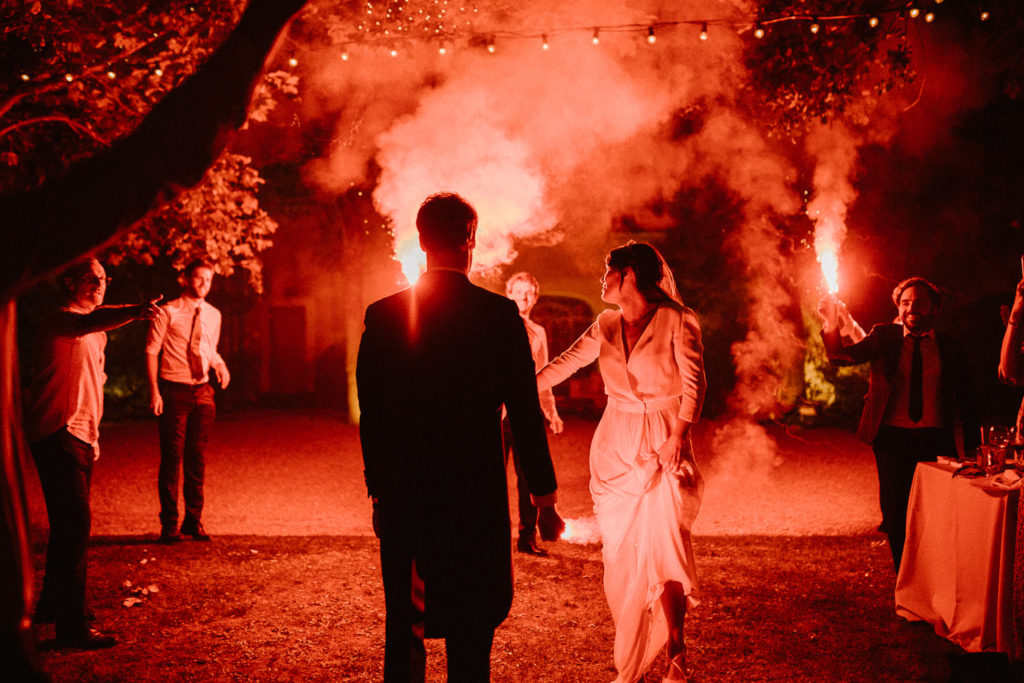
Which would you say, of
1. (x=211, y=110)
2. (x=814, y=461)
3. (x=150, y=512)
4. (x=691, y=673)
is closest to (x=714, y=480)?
(x=814, y=461)

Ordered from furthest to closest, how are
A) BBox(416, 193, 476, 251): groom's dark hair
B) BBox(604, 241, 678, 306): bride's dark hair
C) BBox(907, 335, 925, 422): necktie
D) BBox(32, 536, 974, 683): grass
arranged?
BBox(907, 335, 925, 422): necktie, BBox(32, 536, 974, 683): grass, BBox(604, 241, 678, 306): bride's dark hair, BBox(416, 193, 476, 251): groom's dark hair

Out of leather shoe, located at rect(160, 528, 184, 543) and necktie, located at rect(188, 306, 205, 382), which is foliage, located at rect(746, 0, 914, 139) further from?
leather shoe, located at rect(160, 528, 184, 543)

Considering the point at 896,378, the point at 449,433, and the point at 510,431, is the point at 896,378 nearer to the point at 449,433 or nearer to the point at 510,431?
the point at 510,431

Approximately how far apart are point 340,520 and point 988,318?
43.1 feet

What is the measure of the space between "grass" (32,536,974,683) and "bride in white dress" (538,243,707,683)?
45cm

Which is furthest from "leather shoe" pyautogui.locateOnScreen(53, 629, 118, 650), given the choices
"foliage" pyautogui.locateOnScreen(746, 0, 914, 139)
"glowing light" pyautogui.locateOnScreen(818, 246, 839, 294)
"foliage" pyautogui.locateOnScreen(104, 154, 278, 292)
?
"foliage" pyautogui.locateOnScreen(746, 0, 914, 139)

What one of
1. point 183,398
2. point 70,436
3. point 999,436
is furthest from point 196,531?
point 999,436

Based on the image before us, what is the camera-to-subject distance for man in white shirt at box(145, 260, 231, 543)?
709 centimetres

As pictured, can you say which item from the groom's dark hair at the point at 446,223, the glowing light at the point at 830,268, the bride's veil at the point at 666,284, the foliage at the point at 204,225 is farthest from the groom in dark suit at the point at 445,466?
the foliage at the point at 204,225

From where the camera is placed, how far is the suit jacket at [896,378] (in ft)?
18.2

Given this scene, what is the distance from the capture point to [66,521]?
461 cm

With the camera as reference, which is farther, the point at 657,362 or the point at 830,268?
the point at 830,268

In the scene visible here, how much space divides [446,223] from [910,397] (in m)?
4.32

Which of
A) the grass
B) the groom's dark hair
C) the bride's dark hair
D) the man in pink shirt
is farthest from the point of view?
the man in pink shirt
